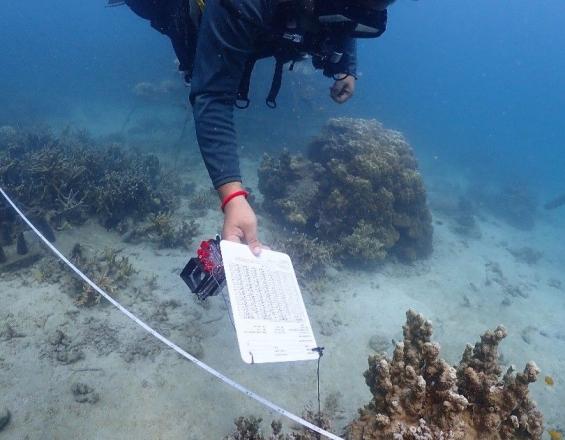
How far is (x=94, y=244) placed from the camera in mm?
6727

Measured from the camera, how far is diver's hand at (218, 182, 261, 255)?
253 cm

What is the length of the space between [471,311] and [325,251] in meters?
3.77

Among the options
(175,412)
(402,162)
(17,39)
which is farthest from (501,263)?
(17,39)

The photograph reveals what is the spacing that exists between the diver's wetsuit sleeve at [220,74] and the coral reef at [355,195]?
5657mm

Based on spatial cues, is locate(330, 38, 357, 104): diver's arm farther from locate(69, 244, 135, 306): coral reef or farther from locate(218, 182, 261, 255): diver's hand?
locate(69, 244, 135, 306): coral reef

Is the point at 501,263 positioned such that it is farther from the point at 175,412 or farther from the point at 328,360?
the point at 175,412

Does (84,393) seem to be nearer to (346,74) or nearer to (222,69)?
(222,69)

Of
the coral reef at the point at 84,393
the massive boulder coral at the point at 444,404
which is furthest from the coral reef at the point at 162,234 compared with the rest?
the massive boulder coral at the point at 444,404

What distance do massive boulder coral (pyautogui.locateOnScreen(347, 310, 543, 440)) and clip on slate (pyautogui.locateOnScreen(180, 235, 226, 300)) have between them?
1461 millimetres

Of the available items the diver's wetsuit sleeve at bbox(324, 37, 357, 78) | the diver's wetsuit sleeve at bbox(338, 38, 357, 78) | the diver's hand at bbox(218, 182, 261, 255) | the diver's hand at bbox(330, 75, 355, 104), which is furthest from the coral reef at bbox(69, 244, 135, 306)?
the diver's wetsuit sleeve at bbox(338, 38, 357, 78)

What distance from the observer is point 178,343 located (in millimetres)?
5012

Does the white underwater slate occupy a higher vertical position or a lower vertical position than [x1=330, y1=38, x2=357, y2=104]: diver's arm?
lower

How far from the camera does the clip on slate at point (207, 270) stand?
8.47ft

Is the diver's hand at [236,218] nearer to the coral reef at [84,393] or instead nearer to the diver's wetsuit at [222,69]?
the diver's wetsuit at [222,69]
